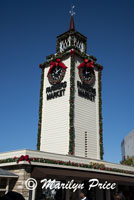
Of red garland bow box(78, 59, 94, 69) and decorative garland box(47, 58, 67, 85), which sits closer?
decorative garland box(47, 58, 67, 85)

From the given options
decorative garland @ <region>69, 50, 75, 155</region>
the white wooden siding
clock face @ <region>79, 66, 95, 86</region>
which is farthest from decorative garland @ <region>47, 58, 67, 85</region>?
clock face @ <region>79, 66, 95, 86</region>

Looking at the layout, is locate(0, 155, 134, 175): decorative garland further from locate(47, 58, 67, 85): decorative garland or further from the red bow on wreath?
the red bow on wreath

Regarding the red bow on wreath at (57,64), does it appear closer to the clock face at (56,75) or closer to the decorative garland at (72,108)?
the clock face at (56,75)

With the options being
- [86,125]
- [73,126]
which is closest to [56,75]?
[86,125]

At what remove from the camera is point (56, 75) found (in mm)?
28719

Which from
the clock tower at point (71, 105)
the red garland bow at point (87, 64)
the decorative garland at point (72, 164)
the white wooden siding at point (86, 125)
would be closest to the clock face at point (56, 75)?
the clock tower at point (71, 105)

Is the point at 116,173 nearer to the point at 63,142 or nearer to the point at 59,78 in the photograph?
the point at 63,142

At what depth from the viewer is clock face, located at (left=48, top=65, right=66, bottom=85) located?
27906mm

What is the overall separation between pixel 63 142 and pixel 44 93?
7.77m

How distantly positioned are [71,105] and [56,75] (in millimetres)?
5362

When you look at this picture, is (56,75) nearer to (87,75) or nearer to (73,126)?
(87,75)

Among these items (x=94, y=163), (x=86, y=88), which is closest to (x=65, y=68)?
(x=86, y=88)

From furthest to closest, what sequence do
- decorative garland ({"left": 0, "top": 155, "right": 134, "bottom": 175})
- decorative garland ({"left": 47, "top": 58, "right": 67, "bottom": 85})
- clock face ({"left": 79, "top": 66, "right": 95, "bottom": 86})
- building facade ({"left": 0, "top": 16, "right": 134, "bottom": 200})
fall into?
clock face ({"left": 79, "top": 66, "right": 95, "bottom": 86}) < decorative garland ({"left": 47, "top": 58, "right": 67, "bottom": 85}) < building facade ({"left": 0, "top": 16, "right": 134, "bottom": 200}) < decorative garland ({"left": 0, "top": 155, "right": 134, "bottom": 175})

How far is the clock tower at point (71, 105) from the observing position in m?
25.0
